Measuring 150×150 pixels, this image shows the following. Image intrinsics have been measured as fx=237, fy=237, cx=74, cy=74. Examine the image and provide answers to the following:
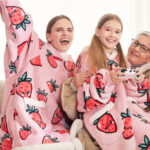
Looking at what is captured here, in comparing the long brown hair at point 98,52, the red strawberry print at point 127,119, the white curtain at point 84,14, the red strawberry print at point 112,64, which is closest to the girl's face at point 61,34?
the long brown hair at point 98,52

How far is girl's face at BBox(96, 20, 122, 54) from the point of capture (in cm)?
113

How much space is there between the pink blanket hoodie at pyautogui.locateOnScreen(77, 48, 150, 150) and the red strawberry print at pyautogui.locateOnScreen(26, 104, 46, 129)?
0.60 feet

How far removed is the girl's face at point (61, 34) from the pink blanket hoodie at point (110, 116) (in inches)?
10.7

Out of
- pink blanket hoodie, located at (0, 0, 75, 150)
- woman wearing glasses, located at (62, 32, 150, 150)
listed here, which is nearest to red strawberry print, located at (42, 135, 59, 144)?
pink blanket hoodie, located at (0, 0, 75, 150)

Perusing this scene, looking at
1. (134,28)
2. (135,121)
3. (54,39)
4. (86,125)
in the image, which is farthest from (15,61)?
(134,28)

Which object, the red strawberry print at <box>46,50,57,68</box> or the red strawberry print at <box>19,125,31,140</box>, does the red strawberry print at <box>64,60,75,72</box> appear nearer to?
the red strawberry print at <box>46,50,57,68</box>

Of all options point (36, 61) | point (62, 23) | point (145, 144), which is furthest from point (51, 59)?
point (145, 144)

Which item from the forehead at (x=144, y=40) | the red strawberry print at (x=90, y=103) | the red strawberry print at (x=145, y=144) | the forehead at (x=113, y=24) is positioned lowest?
the red strawberry print at (x=145, y=144)

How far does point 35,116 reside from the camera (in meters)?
1.02

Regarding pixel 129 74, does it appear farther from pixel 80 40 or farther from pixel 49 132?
pixel 80 40

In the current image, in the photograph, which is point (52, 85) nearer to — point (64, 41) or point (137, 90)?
point (64, 41)

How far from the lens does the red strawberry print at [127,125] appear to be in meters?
0.98

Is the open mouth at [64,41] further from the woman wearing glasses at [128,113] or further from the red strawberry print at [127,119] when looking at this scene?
the red strawberry print at [127,119]

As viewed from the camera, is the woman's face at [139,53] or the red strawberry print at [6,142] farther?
the woman's face at [139,53]
